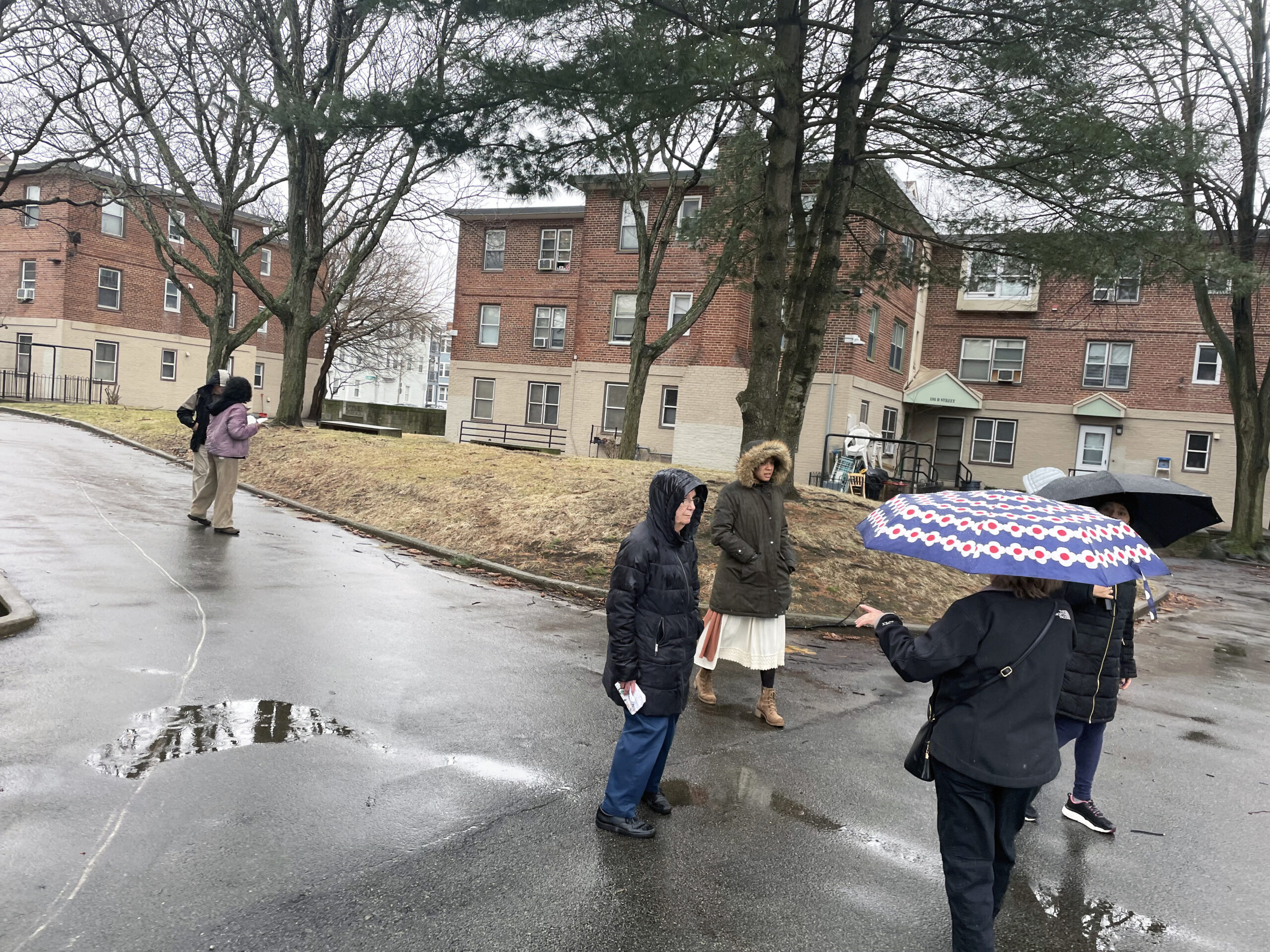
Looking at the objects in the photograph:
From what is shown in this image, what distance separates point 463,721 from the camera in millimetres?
5312

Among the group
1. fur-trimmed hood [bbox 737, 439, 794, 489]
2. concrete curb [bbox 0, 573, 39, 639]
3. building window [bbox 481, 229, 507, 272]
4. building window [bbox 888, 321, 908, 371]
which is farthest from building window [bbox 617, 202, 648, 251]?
concrete curb [bbox 0, 573, 39, 639]

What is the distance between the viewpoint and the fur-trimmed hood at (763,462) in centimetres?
593

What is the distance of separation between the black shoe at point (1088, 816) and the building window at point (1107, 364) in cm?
3081

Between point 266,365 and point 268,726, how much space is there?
4336 cm

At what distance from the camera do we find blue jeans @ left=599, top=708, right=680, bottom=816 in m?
4.00

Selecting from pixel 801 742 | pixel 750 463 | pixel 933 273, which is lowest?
pixel 801 742

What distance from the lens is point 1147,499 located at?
4.34 m

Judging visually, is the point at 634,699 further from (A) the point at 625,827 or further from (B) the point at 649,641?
(A) the point at 625,827

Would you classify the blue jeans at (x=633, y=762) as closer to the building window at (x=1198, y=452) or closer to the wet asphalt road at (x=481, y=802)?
the wet asphalt road at (x=481, y=802)

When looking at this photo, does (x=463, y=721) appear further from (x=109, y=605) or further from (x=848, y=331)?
(x=848, y=331)

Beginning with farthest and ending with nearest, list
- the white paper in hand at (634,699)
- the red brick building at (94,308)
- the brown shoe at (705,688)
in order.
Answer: the red brick building at (94,308)
the brown shoe at (705,688)
the white paper in hand at (634,699)

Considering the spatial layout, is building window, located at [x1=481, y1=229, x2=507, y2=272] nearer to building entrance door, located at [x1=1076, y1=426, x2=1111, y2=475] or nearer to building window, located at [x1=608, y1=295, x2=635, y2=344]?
building window, located at [x1=608, y1=295, x2=635, y2=344]

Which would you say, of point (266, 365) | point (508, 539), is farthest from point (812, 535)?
point (266, 365)

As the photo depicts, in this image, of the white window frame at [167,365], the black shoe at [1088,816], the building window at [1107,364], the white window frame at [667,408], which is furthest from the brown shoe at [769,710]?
the white window frame at [167,365]
